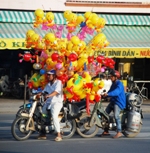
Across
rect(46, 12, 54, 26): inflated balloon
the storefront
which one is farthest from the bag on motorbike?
the storefront

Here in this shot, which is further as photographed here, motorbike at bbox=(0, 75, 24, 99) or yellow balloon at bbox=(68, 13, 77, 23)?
motorbike at bbox=(0, 75, 24, 99)

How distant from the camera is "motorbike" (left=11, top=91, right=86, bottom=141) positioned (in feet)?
52.2

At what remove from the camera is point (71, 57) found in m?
16.3

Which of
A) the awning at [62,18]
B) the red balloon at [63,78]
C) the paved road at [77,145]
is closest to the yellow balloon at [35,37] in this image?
the red balloon at [63,78]

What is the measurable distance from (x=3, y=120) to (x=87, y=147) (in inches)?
Result: 277

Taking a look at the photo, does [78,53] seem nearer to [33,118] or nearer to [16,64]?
[33,118]

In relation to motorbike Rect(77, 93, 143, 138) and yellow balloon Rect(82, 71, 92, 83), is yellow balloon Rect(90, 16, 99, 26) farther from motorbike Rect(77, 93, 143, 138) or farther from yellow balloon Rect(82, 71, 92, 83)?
motorbike Rect(77, 93, 143, 138)

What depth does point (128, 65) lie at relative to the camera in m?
33.8

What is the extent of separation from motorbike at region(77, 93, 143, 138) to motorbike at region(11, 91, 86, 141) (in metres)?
0.29

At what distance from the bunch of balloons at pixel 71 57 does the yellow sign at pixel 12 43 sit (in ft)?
36.9

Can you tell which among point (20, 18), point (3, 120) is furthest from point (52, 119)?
point (20, 18)

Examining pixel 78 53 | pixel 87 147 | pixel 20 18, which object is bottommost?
pixel 87 147

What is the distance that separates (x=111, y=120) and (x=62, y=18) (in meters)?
14.5

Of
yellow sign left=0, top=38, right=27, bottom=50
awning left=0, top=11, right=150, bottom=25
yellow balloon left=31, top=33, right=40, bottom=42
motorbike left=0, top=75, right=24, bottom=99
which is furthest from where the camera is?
motorbike left=0, top=75, right=24, bottom=99
